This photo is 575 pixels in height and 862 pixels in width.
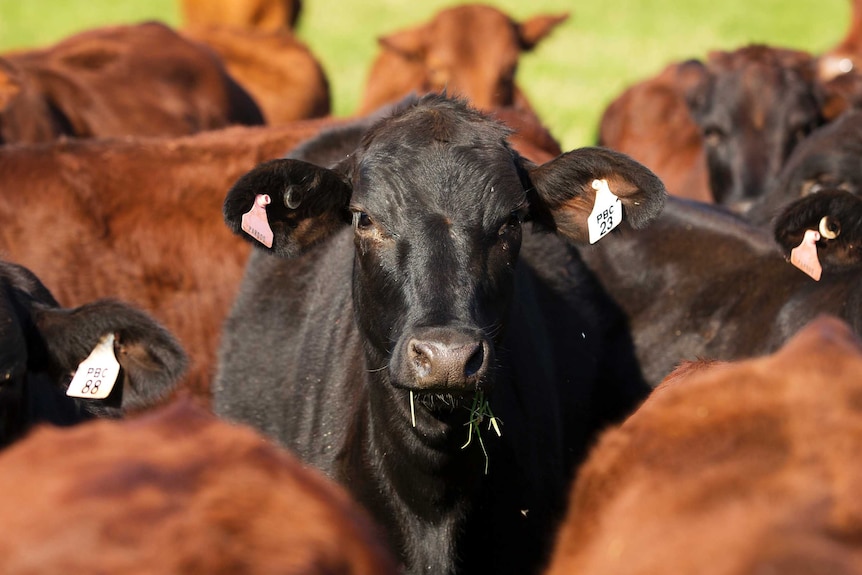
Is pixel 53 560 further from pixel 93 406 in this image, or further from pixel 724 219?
pixel 724 219

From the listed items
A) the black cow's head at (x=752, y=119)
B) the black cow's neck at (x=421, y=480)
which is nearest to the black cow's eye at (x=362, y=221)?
the black cow's neck at (x=421, y=480)

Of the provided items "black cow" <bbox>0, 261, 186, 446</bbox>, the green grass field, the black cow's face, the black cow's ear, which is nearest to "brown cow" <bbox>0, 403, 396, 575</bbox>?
"black cow" <bbox>0, 261, 186, 446</bbox>

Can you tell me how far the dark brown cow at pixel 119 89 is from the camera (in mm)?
8305

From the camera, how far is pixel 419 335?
3357mm

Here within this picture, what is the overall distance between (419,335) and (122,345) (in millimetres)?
850

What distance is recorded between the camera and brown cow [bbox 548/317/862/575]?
1707 millimetres

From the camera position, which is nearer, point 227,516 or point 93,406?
point 227,516

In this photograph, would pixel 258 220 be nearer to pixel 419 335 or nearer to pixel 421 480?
pixel 419 335

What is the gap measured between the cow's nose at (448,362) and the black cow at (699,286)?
76.2 inches

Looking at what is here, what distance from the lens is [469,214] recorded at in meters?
3.70

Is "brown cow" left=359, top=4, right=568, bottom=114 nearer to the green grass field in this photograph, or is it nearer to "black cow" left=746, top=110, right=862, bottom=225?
"black cow" left=746, top=110, right=862, bottom=225

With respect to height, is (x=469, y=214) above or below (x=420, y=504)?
above

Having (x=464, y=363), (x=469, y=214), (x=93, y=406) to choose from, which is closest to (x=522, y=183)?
(x=469, y=214)

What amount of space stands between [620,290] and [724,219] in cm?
62
